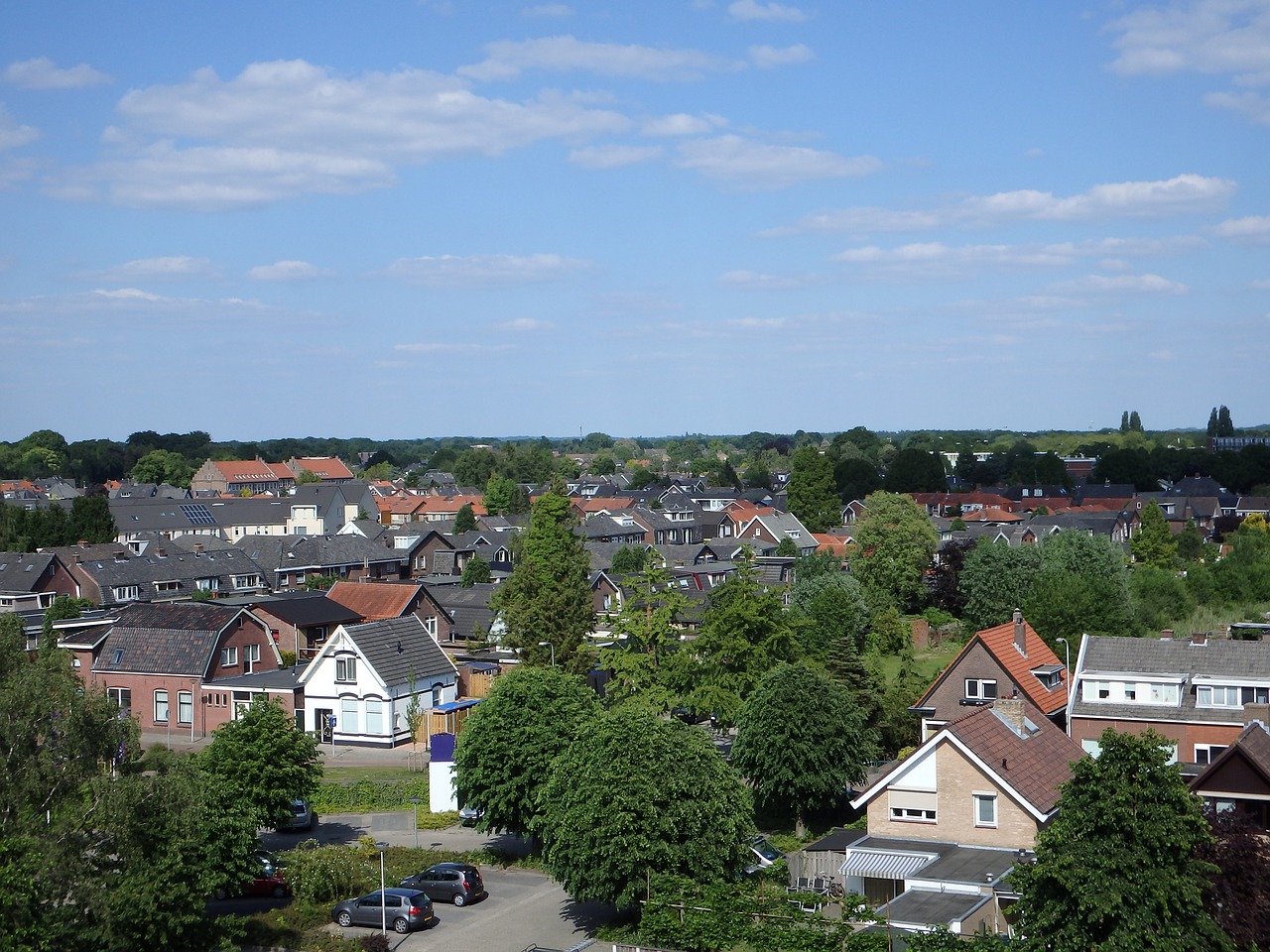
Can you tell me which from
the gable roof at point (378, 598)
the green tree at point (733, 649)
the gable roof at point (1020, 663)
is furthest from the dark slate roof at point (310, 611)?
the gable roof at point (1020, 663)

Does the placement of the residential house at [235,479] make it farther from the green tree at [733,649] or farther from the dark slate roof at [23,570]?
the green tree at [733,649]

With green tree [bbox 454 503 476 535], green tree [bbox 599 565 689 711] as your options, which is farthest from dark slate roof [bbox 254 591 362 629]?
green tree [bbox 454 503 476 535]

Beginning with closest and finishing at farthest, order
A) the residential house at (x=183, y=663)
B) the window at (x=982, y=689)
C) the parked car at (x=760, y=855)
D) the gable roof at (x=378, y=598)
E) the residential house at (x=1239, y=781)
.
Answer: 1. the residential house at (x=1239, y=781)
2. the parked car at (x=760, y=855)
3. the window at (x=982, y=689)
4. the residential house at (x=183, y=663)
5. the gable roof at (x=378, y=598)

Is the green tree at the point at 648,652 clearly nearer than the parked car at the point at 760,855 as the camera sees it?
No

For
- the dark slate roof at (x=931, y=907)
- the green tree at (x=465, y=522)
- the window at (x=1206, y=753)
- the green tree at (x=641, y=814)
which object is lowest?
the dark slate roof at (x=931, y=907)

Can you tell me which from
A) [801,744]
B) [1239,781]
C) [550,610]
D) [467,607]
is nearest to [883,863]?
[801,744]

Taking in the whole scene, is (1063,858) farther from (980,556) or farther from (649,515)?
(649,515)
